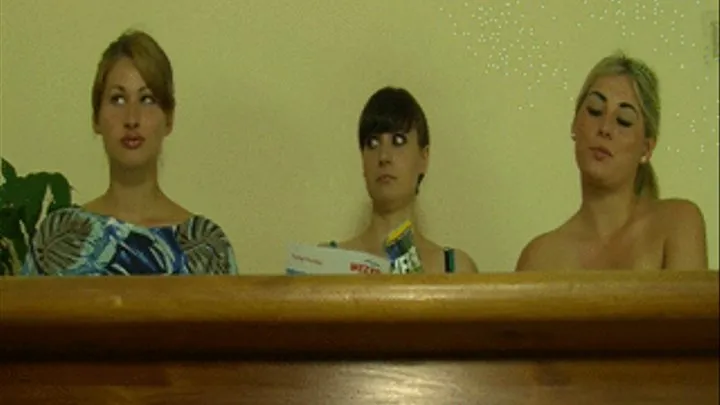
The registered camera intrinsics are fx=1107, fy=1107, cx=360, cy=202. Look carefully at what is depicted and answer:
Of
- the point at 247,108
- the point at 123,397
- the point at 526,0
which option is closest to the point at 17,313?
the point at 123,397

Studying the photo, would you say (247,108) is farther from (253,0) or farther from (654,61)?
(654,61)

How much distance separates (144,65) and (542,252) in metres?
0.34

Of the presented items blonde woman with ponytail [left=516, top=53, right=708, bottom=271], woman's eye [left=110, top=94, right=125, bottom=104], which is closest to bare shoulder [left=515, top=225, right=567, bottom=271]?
blonde woman with ponytail [left=516, top=53, right=708, bottom=271]

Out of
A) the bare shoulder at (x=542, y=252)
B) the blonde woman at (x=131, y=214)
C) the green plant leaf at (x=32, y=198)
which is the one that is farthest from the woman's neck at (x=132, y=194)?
the bare shoulder at (x=542, y=252)

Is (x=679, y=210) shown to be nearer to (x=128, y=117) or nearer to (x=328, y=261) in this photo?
(x=328, y=261)

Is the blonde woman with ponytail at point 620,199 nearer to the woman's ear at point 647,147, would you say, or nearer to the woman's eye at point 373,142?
the woman's ear at point 647,147

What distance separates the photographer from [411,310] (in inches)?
26.0

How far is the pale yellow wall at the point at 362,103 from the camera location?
40.5 inches

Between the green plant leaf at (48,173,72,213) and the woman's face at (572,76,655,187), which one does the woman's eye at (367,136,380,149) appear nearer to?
the woman's face at (572,76,655,187)

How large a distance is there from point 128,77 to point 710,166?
0.52 m

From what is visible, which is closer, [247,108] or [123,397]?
[123,397]

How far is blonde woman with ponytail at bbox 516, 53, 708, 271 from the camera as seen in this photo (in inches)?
31.6

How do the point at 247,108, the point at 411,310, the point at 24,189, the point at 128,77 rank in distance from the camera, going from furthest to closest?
the point at 247,108, the point at 24,189, the point at 128,77, the point at 411,310

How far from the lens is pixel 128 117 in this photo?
2.81 feet
